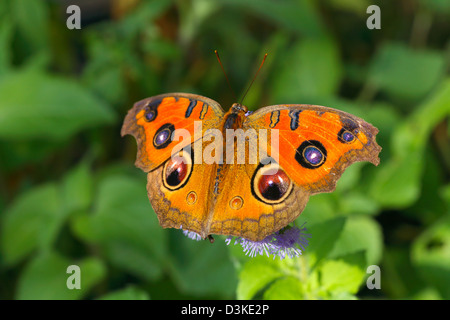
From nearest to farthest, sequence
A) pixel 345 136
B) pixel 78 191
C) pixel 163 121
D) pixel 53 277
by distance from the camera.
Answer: pixel 345 136 < pixel 163 121 < pixel 53 277 < pixel 78 191

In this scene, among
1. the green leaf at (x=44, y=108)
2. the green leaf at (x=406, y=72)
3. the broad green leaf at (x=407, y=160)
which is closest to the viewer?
the broad green leaf at (x=407, y=160)

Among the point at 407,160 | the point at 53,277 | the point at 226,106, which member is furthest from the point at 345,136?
the point at 226,106

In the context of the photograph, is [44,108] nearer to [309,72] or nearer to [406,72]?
[309,72]

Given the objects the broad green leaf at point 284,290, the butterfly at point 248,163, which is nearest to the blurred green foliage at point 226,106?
the broad green leaf at point 284,290

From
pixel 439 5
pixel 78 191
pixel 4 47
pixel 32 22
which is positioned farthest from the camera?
pixel 439 5

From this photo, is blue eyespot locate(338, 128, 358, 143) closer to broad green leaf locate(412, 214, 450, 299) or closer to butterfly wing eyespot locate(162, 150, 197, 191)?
butterfly wing eyespot locate(162, 150, 197, 191)

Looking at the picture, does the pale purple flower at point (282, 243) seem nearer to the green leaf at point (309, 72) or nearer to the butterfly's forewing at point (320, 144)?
the butterfly's forewing at point (320, 144)
